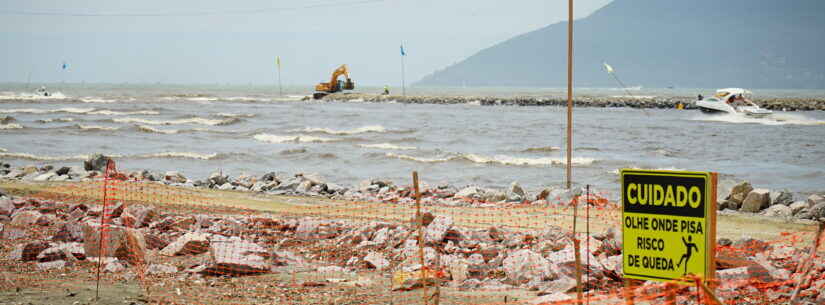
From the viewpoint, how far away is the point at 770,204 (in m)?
14.4

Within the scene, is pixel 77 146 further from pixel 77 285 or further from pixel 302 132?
pixel 77 285

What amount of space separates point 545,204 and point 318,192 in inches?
214

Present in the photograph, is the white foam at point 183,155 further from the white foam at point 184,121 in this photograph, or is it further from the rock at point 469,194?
the white foam at point 184,121

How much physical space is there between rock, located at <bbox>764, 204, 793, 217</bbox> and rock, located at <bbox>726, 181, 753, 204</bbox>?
1.92 ft

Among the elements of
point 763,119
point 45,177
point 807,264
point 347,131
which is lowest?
point 763,119

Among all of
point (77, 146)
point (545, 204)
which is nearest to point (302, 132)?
point (77, 146)

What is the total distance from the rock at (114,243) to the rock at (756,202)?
1063 centimetres

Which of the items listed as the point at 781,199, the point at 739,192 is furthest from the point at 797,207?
the point at 739,192

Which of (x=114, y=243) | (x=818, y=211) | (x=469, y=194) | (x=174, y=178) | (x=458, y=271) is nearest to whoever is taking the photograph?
(x=458, y=271)

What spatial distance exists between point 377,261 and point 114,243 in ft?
9.99

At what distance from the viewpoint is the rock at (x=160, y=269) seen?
28.0 ft

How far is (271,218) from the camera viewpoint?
490 inches

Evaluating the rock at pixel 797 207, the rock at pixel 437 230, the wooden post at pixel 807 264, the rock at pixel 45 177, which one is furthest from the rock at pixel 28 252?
the rock at pixel 797 207

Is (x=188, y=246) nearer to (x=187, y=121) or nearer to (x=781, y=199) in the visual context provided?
(x=781, y=199)
